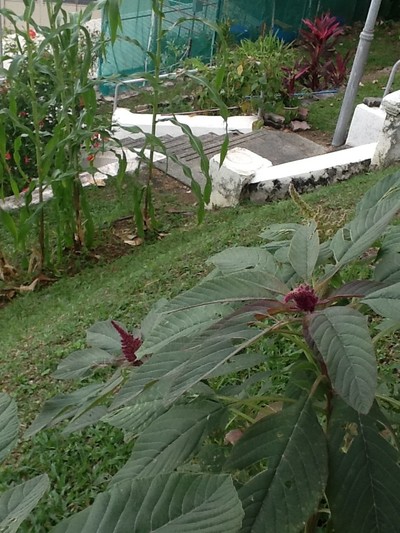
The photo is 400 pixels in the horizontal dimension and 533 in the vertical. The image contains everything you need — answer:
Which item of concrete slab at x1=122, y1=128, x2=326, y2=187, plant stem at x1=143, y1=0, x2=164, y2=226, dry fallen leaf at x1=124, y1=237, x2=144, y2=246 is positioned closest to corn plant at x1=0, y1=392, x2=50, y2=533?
plant stem at x1=143, y1=0, x2=164, y2=226

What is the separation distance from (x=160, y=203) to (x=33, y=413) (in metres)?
3.32

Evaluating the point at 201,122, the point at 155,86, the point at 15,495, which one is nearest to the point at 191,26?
the point at 201,122

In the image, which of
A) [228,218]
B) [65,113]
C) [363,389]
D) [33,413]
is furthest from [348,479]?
[228,218]

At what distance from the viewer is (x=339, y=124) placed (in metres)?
7.00

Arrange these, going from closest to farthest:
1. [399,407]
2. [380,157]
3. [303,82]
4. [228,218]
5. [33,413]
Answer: [399,407]
[33,413]
[228,218]
[380,157]
[303,82]

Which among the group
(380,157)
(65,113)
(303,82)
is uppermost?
(65,113)

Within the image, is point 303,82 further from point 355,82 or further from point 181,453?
point 181,453

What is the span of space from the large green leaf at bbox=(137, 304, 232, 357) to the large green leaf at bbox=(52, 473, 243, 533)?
35 cm

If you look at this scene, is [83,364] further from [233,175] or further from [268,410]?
[233,175]

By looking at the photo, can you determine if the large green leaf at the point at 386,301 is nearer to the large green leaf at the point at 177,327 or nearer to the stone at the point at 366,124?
the large green leaf at the point at 177,327

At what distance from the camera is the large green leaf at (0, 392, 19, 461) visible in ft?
3.03

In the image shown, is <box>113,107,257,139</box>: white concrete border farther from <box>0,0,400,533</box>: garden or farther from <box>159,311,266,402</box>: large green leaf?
<box>159,311,266,402</box>: large green leaf

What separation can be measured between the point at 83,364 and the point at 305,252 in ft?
1.85

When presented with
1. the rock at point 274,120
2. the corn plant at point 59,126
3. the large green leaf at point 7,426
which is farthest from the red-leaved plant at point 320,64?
the large green leaf at point 7,426
